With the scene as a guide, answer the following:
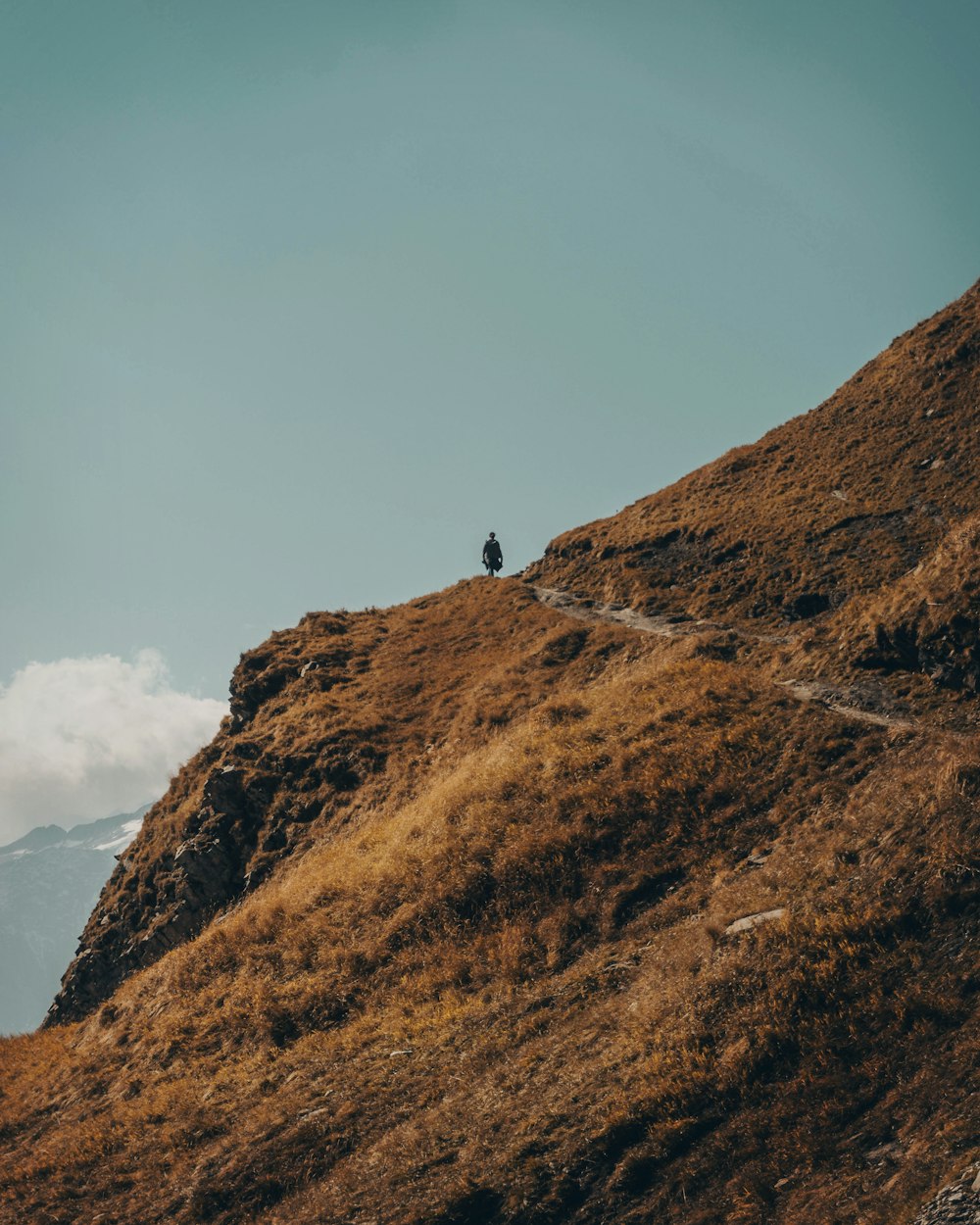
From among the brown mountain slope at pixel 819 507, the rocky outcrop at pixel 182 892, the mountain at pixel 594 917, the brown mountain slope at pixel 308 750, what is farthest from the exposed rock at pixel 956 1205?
the rocky outcrop at pixel 182 892

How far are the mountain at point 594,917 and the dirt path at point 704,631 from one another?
0.69 ft

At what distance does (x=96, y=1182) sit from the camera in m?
19.5

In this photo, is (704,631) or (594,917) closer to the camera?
(594,917)

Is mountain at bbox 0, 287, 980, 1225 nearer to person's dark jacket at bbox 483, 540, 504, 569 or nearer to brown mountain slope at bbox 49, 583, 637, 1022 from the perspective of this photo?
brown mountain slope at bbox 49, 583, 637, 1022

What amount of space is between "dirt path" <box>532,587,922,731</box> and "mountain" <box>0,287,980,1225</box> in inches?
8.3

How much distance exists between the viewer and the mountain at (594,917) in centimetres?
1420

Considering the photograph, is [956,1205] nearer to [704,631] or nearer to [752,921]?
[752,921]

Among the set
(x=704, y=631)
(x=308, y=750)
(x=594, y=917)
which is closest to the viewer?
(x=594, y=917)

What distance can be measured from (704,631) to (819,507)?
1087 centimetres

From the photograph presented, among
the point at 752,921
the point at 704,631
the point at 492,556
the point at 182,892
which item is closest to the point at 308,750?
the point at 182,892

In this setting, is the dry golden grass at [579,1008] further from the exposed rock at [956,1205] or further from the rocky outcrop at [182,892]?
the rocky outcrop at [182,892]

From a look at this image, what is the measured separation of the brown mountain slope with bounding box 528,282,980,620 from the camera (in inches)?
1508

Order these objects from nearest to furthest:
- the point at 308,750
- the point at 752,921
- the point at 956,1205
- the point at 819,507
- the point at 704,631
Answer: the point at 956,1205
the point at 752,921
the point at 704,631
the point at 308,750
the point at 819,507

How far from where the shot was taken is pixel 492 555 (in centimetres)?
5634
